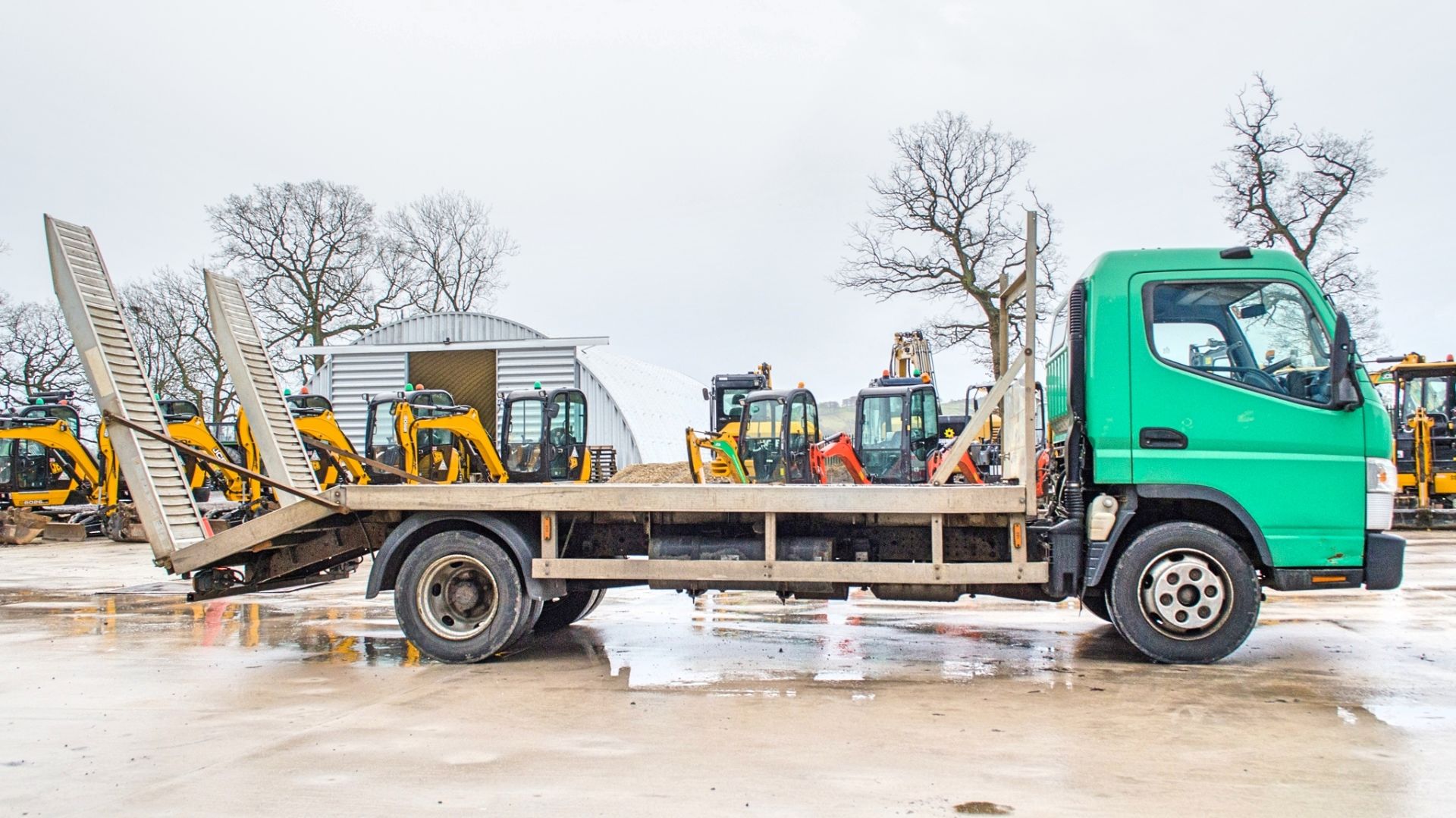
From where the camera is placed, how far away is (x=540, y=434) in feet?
68.9

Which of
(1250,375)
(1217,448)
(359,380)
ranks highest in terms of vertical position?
(359,380)

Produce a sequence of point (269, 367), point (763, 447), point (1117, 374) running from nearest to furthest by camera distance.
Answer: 1. point (1117, 374)
2. point (269, 367)
3. point (763, 447)

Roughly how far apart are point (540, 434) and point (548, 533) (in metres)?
13.6

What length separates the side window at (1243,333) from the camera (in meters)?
7.02

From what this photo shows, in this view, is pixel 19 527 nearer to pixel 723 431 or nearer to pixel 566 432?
pixel 566 432

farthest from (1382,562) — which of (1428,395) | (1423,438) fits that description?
(1428,395)

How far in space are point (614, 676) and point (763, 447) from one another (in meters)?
12.5

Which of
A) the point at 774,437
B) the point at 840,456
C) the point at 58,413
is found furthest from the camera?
the point at 58,413

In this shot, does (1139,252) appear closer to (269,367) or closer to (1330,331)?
(1330,331)

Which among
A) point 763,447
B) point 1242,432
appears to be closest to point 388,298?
point 763,447

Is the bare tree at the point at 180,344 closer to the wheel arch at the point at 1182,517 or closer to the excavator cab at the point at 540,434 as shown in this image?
the excavator cab at the point at 540,434

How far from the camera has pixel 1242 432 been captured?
22.9ft

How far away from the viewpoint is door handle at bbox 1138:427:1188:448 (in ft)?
23.0

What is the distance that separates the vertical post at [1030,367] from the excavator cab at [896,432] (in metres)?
11.5
